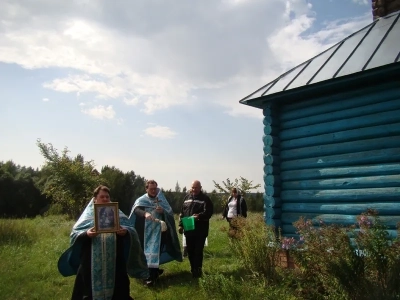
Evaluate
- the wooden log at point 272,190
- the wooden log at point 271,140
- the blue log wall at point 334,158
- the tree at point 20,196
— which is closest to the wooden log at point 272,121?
the blue log wall at point 334,158

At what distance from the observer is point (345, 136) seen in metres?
6.21

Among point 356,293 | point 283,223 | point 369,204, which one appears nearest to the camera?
point 356,293

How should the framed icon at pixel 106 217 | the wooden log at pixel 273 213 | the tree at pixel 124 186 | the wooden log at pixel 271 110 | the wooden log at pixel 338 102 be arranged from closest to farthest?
the framed icon at pixel 106 217 → the wooden log at pixel 338 102 → the wooden log at pixel 273 213 → the wooden log at pixel 271 110 → the tree at pixel 124 186

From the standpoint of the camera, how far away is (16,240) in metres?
11.2

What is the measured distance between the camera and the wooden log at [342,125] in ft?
18.9

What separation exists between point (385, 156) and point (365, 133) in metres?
0.46

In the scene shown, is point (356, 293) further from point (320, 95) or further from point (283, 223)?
point (320, 95)

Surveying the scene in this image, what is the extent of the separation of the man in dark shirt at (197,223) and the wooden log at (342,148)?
1.63 metres

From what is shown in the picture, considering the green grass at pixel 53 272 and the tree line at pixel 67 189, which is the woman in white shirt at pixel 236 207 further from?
the tree line at pixel 67 189

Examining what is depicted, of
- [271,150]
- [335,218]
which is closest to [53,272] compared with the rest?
[271,150]

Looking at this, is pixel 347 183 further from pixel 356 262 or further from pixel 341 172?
pixel 356 262

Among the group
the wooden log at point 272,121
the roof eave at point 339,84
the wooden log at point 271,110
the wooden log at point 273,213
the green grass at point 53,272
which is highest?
the roof eave at point 339,84

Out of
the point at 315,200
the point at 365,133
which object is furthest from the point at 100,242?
the point at 365,133

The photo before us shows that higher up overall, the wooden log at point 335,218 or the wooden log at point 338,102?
the wooden log at point 338,102
